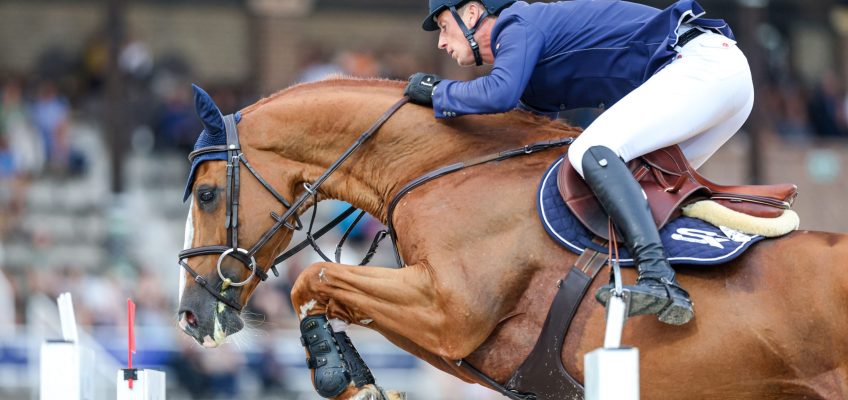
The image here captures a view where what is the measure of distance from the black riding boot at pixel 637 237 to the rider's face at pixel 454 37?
0.84 metres

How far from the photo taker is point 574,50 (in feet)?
17.4

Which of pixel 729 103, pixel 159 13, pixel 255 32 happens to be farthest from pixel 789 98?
pixel 729 103

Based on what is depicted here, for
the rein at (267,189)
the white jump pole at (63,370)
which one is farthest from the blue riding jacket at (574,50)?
the white jump pole at (63,370)

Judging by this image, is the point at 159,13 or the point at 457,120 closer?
the point at 457,120

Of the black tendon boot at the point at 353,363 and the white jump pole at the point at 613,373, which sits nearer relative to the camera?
the white jump pole at the point at 613,373

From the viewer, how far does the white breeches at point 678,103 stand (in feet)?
16.6

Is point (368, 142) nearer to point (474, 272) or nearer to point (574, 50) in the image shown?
point (474, 272)

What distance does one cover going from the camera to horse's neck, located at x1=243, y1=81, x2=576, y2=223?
217 inches

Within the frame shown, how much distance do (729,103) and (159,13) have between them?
1466cm

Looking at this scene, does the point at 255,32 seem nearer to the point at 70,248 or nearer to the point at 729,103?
the point at 70,248

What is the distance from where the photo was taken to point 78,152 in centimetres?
1499

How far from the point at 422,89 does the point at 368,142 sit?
1.13 feet

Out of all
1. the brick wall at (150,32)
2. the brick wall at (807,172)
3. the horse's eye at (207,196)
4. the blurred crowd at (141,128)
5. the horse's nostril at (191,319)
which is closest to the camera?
the horse's nostril at (191,319)

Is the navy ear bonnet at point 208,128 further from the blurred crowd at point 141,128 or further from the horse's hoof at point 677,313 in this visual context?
the blurred crowd at point 141,128
